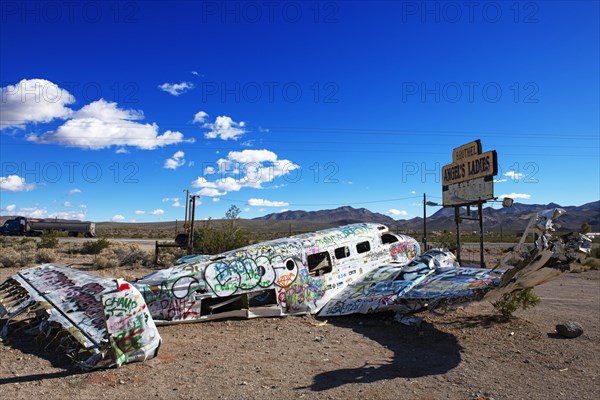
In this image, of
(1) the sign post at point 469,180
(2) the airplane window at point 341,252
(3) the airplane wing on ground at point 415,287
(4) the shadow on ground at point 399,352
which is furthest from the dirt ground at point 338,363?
(1) the sign post at point 469,180

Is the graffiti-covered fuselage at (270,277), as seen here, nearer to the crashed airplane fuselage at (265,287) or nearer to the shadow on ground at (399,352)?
the crashed airplane fuselage at (265,287)

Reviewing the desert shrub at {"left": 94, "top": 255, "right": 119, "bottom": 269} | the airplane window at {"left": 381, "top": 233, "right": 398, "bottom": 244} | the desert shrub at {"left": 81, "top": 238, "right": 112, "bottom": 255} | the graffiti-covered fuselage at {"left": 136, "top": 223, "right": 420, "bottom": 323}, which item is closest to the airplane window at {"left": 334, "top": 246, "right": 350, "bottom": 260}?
the graffiti-covered fuselage at {"left": 136, "top": 223, "right": 420, "bottom": 323}

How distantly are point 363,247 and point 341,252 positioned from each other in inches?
37.2

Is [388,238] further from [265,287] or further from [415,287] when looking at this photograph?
[265,287]

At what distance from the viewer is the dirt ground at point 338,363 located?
641 cm

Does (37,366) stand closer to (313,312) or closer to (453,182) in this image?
(313,312)

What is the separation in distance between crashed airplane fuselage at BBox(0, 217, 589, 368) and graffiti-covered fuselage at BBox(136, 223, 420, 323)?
0.02m

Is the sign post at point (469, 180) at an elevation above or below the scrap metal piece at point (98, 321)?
Result: above

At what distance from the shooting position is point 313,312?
37.0 ft

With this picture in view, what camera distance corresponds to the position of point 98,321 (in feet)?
22.3

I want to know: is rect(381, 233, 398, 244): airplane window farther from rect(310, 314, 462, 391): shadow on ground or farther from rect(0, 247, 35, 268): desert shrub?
rect(0, 247, 35, 268): desert shrub

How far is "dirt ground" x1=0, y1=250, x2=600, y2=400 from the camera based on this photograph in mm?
6406

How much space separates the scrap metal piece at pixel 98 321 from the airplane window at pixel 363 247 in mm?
6958

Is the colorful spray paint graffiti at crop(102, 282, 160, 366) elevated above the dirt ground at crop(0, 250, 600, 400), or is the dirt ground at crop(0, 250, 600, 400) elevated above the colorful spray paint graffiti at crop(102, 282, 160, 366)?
the colorful spray paint graffiti at crop(102, 282, 160, 366)
